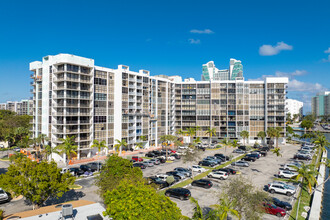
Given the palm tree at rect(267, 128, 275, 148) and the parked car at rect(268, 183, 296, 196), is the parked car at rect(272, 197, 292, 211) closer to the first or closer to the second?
the parked car at rect(268, 183, 296, 196)

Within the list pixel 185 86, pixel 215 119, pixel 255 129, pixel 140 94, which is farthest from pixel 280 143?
pixel 140 94

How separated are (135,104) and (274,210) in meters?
67.1

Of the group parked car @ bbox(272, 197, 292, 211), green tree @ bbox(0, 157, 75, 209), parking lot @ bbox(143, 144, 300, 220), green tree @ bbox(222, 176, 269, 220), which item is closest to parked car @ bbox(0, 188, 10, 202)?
green tree @ bbox(0, 157, 75, 209)

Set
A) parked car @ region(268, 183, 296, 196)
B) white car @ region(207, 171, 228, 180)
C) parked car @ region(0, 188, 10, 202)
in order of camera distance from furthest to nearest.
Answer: white car @ region(207, 171, 228, 180)
parked car @ region(268, 183, 296, 196)
parked car @ region(0, 188, 10, 202)

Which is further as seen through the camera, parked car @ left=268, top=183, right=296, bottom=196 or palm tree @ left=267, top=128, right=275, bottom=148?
palm tree @ left=267, top=128, right=275, bottom=148

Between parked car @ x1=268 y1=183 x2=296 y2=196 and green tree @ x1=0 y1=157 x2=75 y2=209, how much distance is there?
3898cm

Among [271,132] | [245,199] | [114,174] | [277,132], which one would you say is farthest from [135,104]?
[245,199]

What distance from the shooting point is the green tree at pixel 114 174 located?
34969 millimetres

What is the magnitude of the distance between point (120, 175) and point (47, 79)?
56165 millimetres

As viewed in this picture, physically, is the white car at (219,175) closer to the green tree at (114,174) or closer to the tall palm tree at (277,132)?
the green tree at (114,174)

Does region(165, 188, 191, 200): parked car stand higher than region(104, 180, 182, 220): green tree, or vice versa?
region(104, 180, 182, 220): green tree

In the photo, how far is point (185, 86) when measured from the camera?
121m

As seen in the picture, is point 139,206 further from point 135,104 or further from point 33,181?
point 135,104

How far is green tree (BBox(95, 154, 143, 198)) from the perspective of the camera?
1377 inches
